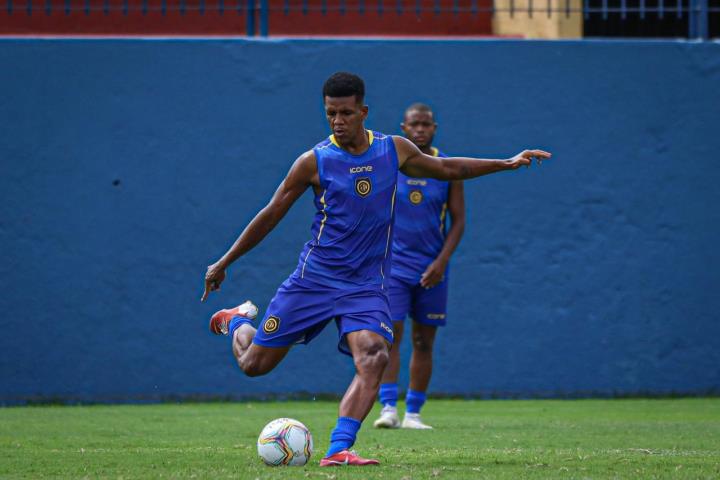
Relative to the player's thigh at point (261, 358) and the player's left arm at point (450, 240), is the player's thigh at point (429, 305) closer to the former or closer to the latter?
the player's left arm at point (450, 240)

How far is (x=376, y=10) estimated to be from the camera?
12.5 m

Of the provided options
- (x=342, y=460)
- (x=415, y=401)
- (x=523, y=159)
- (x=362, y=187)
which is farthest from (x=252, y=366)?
(x=415, y=401)

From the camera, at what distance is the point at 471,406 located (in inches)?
432

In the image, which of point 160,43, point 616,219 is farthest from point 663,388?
point 160,43

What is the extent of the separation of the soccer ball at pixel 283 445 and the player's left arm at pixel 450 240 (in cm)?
302

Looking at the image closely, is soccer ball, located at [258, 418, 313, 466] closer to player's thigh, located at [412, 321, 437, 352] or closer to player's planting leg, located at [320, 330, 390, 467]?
player's planting leg, located at [320, 330, 390, 467]

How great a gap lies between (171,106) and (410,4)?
3.58 metres

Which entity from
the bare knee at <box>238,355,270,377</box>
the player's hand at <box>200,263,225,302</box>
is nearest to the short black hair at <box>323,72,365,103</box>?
the player's hand at <box>200,263,225,302</box>

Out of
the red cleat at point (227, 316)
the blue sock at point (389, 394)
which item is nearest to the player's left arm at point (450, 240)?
the blue sock at point (389, 394)

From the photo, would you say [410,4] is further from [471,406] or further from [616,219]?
[471,406]

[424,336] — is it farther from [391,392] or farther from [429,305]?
[391,392]

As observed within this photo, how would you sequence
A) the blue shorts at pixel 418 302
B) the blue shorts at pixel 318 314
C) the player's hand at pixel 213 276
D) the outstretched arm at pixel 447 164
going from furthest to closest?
the blue shorts at pixel 418 302 → the outstretched arm at pixel 447 164 → the player's hand at pixel 213 276 → the blue shorts at pixel 318 314

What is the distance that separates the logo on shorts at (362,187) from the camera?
20.9ft

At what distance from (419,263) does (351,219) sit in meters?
2.73
